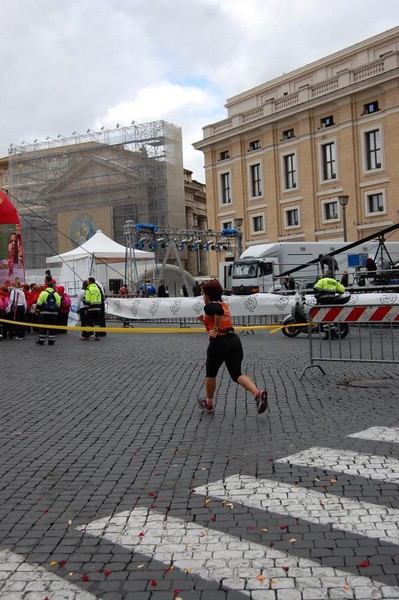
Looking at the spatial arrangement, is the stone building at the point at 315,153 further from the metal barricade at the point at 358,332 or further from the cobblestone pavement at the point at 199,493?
the cobblestone pavement at the point at 199,493

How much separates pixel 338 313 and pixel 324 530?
679 centimetres

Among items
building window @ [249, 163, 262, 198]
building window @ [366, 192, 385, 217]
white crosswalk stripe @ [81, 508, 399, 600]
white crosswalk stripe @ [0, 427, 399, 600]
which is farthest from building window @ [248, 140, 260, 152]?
white crosswalk stripe @ [81, 508, 399, 600]

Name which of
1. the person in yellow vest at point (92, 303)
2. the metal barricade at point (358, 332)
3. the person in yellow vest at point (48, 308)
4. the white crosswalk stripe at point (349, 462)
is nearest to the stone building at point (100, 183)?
the person in yellow vest at point (92, 303)

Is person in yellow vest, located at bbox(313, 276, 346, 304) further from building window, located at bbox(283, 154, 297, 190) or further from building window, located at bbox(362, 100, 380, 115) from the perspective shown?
building window, located at bbox(283, 154, 297, 190)

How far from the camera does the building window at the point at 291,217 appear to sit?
5109cm

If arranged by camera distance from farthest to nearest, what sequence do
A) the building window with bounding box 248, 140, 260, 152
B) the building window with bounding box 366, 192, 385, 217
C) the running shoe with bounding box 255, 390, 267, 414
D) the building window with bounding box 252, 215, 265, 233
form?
the building window with bounding box 248, 140, 260, 152 < the building window with bounding box 252, 215, 265, 233 < the building window with bounding box 366, 192, 385, 217 < the running shoe with bounding box 255, 390, 267, 414

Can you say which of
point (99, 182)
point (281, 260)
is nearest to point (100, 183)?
point (99, 182)

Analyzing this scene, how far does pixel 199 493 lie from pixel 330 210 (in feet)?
149

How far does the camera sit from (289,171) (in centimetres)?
5203

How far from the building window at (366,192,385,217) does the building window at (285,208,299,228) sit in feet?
19.6

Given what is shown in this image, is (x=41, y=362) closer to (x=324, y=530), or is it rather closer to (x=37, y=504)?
(x=37, y=504)

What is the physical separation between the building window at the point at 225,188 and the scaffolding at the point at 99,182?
449cm

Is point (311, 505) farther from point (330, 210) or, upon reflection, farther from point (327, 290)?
point (330, 210)

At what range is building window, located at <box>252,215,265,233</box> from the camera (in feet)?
176
